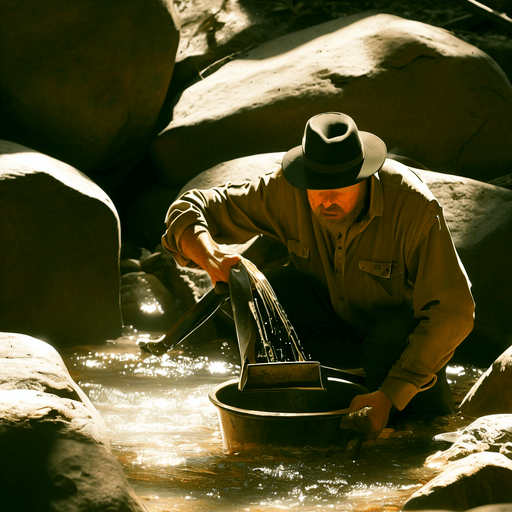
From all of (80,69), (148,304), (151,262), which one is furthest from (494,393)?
(80,69)

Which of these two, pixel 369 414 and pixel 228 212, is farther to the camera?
pixel 228 212

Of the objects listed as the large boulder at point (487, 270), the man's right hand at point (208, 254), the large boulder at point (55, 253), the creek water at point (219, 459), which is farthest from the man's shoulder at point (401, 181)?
the large boulder at point (55, 253)

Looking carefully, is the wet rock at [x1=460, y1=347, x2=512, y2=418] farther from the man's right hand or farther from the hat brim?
the man's right hand

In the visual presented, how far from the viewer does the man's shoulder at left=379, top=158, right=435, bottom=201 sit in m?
2.82

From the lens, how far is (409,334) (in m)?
2.86

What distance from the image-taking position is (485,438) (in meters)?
2.29

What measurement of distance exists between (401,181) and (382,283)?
0.45m

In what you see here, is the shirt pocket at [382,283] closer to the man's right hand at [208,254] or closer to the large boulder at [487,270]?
the man's right hand at [208,254]

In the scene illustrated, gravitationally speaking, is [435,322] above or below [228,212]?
below

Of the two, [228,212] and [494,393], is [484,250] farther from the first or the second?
[228,212]

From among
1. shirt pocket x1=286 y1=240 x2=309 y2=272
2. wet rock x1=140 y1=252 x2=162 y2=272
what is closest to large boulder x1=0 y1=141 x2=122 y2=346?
wet rock x1=140 y1=252 x2=162 y2=272

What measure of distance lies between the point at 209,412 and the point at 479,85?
368 cm

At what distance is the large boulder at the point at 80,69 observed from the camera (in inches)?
195

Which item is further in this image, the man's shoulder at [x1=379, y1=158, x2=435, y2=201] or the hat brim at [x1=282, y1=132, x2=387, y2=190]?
the man's shoulder at [x1=379, y1=158, x2=435, y2=201]
